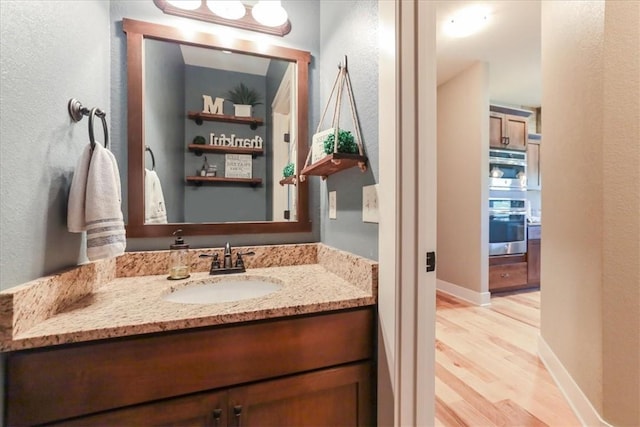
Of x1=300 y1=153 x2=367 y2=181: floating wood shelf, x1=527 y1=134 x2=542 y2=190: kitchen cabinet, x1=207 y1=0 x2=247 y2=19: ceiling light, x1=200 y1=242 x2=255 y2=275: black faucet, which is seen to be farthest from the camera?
x1=527 y1=134 x2=542 y2=190: kitchen cabinet

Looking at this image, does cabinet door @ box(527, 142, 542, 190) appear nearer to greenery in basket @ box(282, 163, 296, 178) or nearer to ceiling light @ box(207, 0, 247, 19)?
greenery in basket @ box(282, 163, 296, 178)

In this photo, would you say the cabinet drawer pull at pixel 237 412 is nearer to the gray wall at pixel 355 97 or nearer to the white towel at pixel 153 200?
the gray wall at pixel 355 97

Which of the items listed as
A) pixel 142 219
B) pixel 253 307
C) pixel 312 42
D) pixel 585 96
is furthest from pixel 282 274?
pixel 585 96

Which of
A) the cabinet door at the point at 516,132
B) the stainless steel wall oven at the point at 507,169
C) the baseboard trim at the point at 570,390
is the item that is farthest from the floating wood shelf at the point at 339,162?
the cabinet door at the point at 516,132

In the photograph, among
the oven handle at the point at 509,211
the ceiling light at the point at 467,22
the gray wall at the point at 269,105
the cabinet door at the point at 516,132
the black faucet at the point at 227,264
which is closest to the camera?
the black faucet at the point at 227,264

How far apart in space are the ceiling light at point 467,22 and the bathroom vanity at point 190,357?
2.38m

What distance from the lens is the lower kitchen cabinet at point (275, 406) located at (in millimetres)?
778

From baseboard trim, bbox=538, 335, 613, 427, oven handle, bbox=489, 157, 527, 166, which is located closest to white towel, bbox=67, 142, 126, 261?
Answer: baseboard trim, bbox=538, 335, 613, 427

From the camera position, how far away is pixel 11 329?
0.68 meters

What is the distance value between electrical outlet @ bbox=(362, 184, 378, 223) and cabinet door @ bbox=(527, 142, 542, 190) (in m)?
3.78

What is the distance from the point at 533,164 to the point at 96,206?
472cm

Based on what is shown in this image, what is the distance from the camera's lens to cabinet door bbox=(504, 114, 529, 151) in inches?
135

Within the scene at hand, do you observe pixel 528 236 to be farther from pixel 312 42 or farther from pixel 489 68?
pixel 312 42

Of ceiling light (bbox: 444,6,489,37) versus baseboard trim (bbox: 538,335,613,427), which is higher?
ceiling light (bbox: 444,6,489,37)
